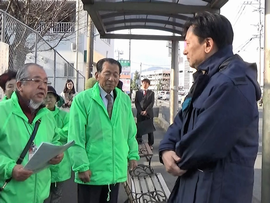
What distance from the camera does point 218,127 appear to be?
153cm

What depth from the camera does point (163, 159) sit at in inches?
72.1

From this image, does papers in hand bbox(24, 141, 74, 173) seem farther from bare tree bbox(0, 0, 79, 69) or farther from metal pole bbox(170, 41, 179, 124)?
metal pole bbox(170, 41, 179, 124)

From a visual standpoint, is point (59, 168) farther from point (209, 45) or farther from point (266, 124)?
point (209, 45)

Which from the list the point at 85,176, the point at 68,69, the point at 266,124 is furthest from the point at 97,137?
the point at 68,69

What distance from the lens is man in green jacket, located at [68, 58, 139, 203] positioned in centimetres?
276

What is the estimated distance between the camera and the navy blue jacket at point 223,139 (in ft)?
5.03

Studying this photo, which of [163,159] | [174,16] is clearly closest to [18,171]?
[163,159]

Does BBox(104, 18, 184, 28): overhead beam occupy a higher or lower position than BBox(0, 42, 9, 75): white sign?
higher

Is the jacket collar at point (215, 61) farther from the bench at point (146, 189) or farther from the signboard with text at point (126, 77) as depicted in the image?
the signboard with text at point (126, 77)

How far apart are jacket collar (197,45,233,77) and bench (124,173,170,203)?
2.29 m

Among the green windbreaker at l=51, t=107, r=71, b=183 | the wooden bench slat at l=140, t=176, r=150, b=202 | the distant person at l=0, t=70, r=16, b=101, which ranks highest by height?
the distant person at l=0, t=70, r=16, b=101

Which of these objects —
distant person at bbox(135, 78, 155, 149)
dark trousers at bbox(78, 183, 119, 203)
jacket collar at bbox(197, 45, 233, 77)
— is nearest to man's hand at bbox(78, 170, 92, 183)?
dark trousers at bbox(78, 183, 119, 203)

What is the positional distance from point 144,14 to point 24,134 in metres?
5.30

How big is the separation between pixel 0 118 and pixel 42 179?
1.84 feet
